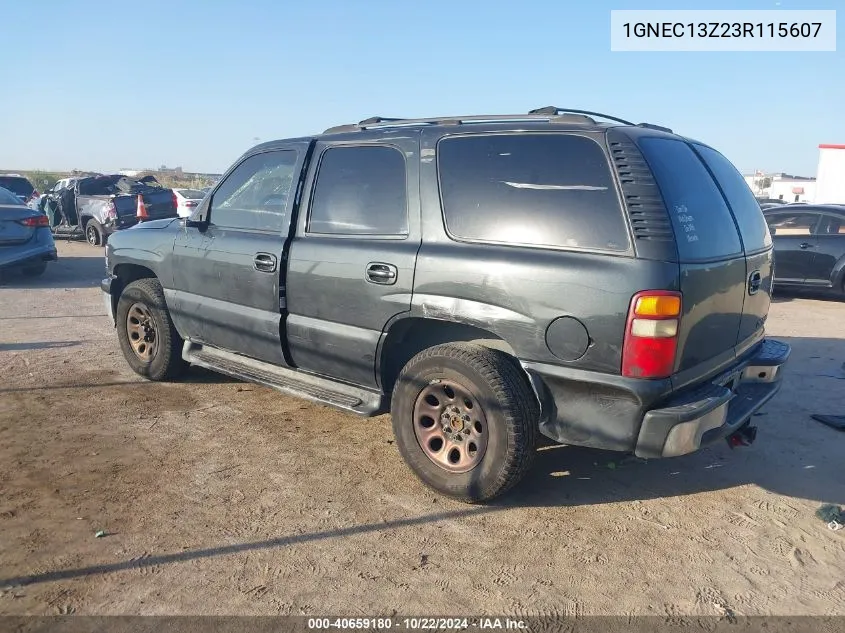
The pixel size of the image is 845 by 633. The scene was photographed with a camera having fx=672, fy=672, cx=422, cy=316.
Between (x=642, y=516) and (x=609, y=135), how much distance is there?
1984 millimetres

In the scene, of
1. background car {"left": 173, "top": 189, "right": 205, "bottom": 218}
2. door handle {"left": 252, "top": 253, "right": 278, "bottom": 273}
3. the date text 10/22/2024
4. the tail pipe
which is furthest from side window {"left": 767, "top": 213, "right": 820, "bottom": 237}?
background car {"left": 173, "top": 189, "right": 205, "bottom": 218}

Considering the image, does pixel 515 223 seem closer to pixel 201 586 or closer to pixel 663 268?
pixel 663 268

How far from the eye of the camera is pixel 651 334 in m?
3.06

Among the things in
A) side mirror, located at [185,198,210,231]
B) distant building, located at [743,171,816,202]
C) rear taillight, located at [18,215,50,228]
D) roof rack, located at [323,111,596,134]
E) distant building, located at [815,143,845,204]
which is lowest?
distant building, located at [743,171,816,202]

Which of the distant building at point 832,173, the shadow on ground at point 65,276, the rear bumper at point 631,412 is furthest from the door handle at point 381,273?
the distant building at point 832,173

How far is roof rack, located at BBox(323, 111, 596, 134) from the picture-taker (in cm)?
359

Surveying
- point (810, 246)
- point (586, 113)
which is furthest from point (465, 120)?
point (810, 246)

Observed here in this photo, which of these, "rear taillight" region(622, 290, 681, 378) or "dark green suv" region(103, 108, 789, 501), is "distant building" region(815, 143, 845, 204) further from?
"rear taillight" region(622, 290, 681, 378)

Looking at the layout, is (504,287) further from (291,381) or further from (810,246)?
(810,246)

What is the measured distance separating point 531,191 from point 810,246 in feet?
27.1

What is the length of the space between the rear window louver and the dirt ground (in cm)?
152

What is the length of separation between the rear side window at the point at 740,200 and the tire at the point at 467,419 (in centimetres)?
156

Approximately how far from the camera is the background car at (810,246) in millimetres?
9719

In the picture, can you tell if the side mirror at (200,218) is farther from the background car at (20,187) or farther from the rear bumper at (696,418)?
the background car at (20,187)
